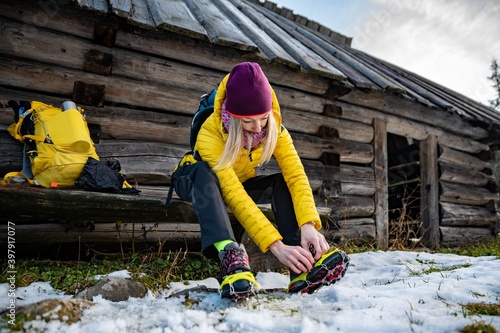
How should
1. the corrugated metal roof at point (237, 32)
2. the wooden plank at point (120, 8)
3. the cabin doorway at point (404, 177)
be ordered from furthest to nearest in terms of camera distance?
1. the cabin doorway at point (404, 177)
2. the corrugated metal roof at point (237, 32)
3. the wooden plank at point (120, 8)

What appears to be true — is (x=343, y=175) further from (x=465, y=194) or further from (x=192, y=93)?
(x=465, y=194)

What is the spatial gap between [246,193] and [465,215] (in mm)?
6289

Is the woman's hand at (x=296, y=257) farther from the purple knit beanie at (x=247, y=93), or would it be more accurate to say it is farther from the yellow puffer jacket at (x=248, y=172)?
the purple knit beanie at (x=247, y=93)

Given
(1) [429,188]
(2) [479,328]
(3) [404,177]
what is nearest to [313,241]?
(2) [479,328]

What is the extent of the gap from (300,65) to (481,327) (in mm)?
3361

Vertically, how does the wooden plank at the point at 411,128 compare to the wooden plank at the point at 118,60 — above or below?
above

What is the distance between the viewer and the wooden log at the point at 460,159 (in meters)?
6.52

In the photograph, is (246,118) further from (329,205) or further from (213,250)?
(329,205)

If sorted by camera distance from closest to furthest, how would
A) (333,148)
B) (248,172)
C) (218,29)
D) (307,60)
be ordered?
(248,172) < (218,29) < (307,60) < (333,148)

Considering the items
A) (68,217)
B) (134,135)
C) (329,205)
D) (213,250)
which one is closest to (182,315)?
(213,250)

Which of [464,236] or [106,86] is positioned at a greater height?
[106,86]

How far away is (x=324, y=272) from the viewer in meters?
1.85

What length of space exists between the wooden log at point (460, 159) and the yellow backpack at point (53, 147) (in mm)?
6100

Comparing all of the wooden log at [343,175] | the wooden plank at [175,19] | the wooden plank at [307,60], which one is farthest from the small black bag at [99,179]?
the wooden plank at [307,60]
